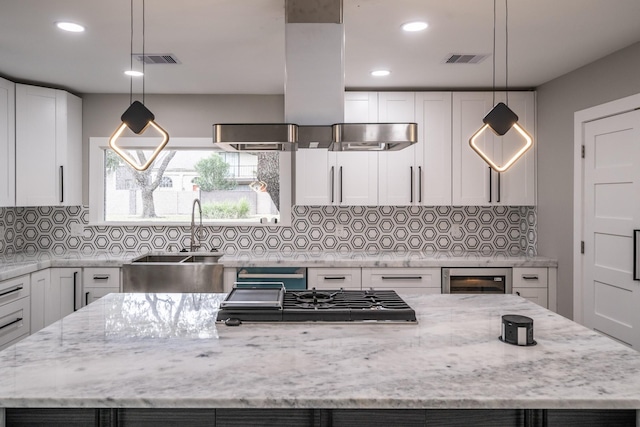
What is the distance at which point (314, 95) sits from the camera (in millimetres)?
2412

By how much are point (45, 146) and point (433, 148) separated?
3400 mm

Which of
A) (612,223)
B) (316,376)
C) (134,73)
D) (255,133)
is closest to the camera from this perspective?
(316,376)

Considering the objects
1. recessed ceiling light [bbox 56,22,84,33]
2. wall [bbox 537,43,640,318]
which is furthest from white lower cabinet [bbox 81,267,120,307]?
wall [bbox 537,43,640,318]

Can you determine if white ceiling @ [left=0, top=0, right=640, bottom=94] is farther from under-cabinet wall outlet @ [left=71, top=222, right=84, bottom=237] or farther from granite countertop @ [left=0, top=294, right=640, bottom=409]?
granite countertop @ [left=0, top=294, right=640, bottom=409]

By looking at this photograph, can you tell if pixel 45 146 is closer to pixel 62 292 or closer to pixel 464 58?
pixel 62 292

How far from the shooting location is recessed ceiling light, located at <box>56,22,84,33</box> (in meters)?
2.93

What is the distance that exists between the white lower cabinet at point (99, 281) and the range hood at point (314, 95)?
2417mm

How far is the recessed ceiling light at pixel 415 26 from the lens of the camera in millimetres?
2932

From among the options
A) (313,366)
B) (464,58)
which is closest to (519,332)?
(313,366)

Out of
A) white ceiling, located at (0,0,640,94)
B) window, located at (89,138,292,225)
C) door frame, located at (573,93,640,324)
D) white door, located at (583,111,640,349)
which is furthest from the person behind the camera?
window, located at (89,138,292,225)

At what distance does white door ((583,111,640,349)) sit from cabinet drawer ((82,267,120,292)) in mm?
3781

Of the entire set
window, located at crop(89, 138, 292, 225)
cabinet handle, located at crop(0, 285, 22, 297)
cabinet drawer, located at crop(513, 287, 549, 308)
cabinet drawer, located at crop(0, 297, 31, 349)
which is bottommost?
cabinet drawer, located at crop(0, 297, 31, 349)

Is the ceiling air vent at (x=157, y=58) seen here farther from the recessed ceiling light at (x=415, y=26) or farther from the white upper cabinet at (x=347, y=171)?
the recessed ceiling light at (x=415, y=26)

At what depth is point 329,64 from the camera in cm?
239
